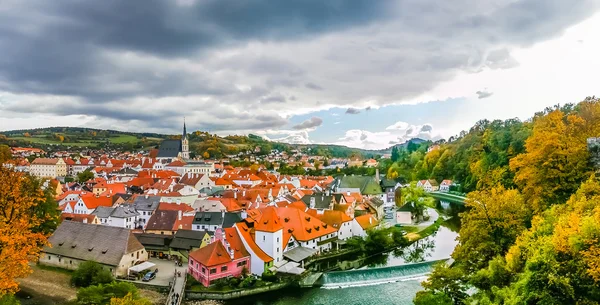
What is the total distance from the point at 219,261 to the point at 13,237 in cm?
1195

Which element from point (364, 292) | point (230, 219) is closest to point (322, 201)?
point (230, 219)

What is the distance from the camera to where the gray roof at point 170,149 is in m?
105

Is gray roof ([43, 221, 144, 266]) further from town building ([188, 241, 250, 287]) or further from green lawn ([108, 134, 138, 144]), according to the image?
green lawn ([108, 134, 138, 144])

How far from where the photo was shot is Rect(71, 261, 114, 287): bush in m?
23.5

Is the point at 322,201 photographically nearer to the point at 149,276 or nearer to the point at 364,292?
the point at 364,292

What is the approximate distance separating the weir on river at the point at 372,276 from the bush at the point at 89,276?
1286cm

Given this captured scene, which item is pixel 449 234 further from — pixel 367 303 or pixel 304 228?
pixel 367 303

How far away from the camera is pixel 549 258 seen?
1321 cm

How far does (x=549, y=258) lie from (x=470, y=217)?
7276mm

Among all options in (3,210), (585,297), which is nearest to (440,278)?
(585,297)

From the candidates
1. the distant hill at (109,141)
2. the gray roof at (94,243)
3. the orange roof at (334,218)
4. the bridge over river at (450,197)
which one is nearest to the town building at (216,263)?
the gray roof at (94,243)

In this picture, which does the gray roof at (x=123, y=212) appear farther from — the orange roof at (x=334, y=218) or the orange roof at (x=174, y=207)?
the orange roof at (x=334, y=218)

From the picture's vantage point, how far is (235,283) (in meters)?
24.6

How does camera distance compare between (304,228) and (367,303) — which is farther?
(304,228)
